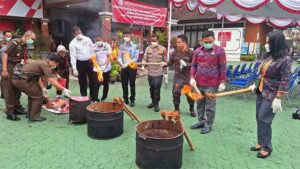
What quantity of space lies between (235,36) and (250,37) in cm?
252

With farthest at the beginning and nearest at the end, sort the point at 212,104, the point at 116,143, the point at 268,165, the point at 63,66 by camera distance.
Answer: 1. the point at 63,66
2. the point at 212,104
3. the point at 116,143
4. the point at 268,165

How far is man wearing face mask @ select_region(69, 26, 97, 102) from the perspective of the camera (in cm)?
581

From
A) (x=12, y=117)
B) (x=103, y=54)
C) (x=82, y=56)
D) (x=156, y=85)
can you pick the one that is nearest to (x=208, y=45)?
(x=156, y=85)

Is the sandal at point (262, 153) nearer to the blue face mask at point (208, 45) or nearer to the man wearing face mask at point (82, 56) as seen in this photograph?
the blue face mask at point (208, 45)

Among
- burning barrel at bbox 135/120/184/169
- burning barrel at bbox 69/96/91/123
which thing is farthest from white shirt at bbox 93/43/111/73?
burning barrel at bbox 135/120/184/169

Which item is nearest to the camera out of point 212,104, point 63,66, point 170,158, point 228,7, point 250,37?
point 170,158

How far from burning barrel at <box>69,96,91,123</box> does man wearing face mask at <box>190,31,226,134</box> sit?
2049 mm

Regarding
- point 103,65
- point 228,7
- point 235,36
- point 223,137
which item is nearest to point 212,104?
point 223,137

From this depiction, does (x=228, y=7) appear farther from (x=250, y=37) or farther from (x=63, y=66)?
(x=250, y=37)

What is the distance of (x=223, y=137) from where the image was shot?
4.34 m

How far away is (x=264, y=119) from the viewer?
11.3ft

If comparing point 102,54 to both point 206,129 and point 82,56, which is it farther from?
point 206,129

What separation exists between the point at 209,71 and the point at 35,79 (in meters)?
3.14

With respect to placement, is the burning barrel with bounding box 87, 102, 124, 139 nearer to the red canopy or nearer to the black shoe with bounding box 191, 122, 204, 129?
the black shoe with bounding box 191, 122, 204, 129
